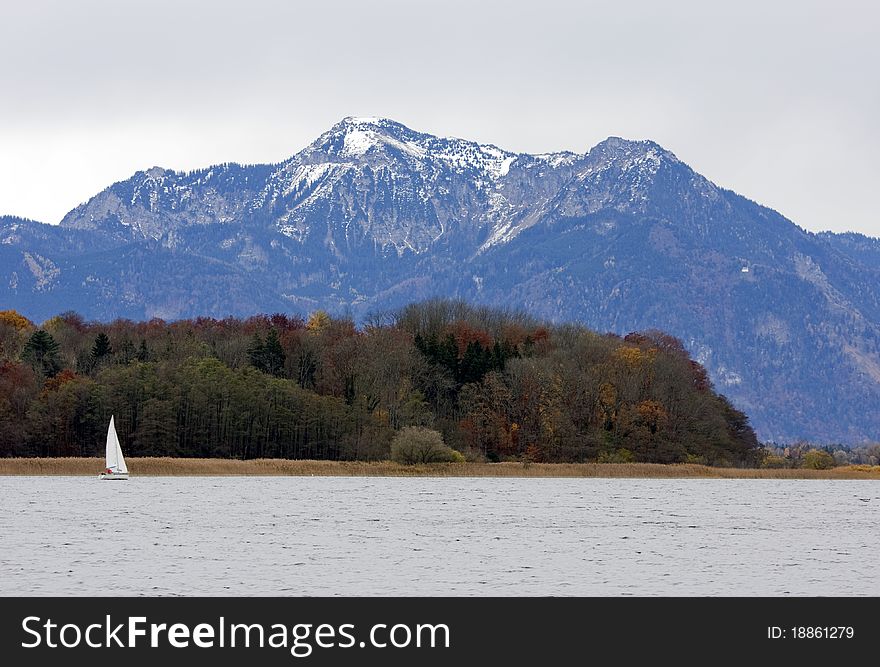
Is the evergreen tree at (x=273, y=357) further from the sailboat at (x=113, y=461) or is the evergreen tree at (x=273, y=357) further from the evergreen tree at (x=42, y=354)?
the sailboat at (x=113, y=461)

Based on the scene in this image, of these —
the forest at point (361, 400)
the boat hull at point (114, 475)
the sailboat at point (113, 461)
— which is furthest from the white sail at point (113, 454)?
the forest at point (361, 400)

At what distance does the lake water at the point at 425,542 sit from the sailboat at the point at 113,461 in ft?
20.6

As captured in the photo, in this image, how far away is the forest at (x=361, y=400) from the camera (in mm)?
130875

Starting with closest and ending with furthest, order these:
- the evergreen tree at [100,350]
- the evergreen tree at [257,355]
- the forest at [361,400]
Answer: the forest at [361,400] < the evergreen tree at [100,350] < the evergreen tree at [257,355]

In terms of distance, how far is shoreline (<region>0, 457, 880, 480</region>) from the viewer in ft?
393

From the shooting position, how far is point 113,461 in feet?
366

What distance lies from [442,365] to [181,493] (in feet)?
175

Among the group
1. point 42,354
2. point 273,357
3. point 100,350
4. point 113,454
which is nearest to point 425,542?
point 113,454

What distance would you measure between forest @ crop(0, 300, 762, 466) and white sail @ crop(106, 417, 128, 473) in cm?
1600

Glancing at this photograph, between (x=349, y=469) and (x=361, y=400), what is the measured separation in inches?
486

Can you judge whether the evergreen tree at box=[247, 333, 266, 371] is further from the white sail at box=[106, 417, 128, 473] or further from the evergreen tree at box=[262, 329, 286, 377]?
the white sail at box=[106, 417, 128, 473]

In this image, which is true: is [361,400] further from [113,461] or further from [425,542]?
[425,542]

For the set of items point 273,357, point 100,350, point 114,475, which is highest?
point 100,350

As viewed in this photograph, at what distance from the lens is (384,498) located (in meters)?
92.6
